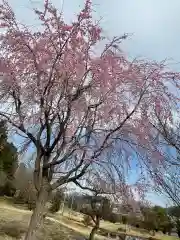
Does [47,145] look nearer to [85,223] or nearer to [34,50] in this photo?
[34,50]

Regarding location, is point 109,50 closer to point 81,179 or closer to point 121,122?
point 121,122

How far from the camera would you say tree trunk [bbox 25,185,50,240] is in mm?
8313

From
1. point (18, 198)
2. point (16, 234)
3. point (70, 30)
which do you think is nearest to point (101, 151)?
point (70, 30)

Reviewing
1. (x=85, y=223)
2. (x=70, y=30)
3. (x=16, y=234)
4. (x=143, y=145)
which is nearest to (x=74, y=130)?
(x=143, y=145)

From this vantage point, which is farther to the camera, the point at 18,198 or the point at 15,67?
the point at 18,198

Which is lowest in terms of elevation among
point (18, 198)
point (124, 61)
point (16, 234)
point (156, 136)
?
point (16, 234)

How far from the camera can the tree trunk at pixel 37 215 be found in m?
8.31

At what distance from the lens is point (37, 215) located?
27.6 feet

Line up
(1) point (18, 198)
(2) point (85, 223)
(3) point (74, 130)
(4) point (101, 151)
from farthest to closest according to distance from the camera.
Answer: (1) point (18, 198)
(2) point (85, 223)
(3) point (74, 130)
(4) point (101, 151)

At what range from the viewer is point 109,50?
370 inches

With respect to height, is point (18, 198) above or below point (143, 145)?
above

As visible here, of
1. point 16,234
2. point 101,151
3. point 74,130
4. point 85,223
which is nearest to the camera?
point 101,151

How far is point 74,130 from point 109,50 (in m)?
2.18

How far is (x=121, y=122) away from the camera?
878 centimetres
